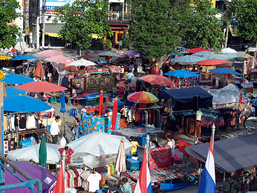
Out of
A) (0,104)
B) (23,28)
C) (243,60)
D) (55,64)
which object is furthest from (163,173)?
(23,28)

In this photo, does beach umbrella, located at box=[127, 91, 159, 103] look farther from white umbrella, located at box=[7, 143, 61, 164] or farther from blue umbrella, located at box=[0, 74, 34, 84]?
white umbrella, located at box=[7, 143, 61, 164]

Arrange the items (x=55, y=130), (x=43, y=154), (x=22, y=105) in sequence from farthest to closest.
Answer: (x=55, y=130) → (x=22, y=105) → (x=43, y=154)

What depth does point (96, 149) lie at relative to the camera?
1277 centimetres

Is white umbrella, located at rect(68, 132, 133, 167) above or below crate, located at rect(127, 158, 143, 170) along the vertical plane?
above

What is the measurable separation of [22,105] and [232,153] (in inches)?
315

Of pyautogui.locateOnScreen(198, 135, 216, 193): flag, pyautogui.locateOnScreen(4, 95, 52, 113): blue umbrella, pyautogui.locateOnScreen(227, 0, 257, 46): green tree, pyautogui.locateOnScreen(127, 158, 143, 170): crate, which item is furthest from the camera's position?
pyautogui.locateOnScreen(227, 0, 257, 46): green tree

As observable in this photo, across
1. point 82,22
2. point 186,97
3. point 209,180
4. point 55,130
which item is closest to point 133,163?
point 55,130

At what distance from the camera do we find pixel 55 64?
27.8 m

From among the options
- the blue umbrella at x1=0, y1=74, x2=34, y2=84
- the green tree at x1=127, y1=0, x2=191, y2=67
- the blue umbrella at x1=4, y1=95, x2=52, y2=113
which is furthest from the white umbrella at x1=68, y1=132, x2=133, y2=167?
the green tree at x1=127, y1=0, x2=191, y2=67

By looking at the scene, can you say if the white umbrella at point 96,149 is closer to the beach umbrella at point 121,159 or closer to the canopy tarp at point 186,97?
the beach umbrella at point 121,159

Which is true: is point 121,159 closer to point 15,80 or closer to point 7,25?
point 15,80

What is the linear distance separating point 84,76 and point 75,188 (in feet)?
43.5

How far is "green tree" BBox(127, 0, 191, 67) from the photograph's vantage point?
3125cm

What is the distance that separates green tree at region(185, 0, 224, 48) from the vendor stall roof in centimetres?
2192
